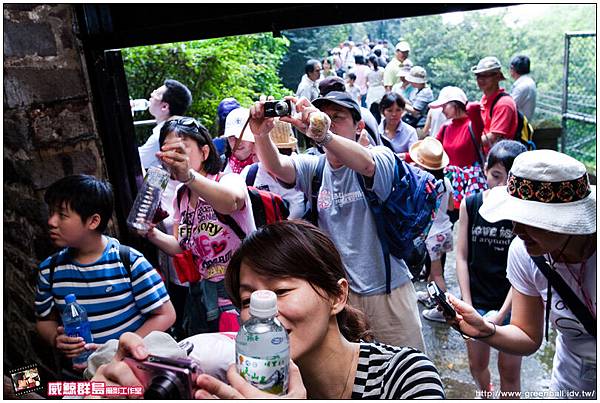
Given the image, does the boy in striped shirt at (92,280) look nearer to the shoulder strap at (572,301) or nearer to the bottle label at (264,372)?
the bottle label at (264,372)

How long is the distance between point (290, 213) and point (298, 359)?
1559 millimetres

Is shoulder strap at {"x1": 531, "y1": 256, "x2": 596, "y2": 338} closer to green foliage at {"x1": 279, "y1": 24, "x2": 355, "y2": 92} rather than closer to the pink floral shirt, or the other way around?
the pink floral shirt

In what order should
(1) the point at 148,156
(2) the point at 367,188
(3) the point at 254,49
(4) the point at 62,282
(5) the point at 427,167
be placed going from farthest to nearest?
(3) the point at 254,49 → (5) the point at 427,167 → (1) the point at 148,156 → (2) the point at 367,188 → (4) the point at 62,282

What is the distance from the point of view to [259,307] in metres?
1.05

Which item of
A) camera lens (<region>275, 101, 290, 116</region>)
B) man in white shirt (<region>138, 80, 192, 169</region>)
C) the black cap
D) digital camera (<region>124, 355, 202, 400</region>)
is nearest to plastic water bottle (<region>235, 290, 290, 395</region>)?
digital camera (<region>124, 355, 202, 400</region>)

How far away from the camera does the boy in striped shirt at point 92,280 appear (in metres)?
2.27

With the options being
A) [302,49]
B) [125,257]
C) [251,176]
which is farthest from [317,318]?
[302,49]

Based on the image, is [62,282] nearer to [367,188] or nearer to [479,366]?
[367,188]

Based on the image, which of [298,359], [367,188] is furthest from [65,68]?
[298,359]

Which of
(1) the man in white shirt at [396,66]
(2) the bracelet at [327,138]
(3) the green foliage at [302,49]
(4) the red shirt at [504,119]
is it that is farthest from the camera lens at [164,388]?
(1) the man in white shirt at [396,66]

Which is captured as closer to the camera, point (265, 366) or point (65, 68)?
point (265, 366)

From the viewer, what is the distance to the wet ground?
3.46 meters

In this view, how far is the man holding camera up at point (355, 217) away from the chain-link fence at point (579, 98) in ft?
21.0

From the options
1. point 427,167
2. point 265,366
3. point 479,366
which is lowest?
point 479,366
